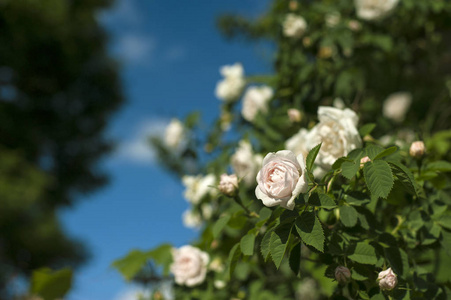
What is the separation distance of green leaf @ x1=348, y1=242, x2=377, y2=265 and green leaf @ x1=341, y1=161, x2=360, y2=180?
149mm

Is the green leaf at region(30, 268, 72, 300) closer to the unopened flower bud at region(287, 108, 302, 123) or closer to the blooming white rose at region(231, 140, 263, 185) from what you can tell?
the blooming white rose at region(231, 140, 263, 185)

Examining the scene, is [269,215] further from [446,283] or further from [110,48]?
[110,48]

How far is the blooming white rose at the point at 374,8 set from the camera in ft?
5.64

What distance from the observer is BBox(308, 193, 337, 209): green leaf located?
0.65 metres

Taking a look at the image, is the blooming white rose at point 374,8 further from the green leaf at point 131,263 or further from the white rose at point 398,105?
the green leaf at point 131,263

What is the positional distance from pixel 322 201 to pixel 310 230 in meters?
0.06

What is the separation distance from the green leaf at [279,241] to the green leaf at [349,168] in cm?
12

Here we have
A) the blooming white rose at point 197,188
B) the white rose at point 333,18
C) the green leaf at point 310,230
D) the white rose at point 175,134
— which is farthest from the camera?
the white rose at point 175,134

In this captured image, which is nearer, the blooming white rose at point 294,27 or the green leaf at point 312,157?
the green leaf at point 312,157

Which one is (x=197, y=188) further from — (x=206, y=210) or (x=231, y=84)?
(x=231, y=84)

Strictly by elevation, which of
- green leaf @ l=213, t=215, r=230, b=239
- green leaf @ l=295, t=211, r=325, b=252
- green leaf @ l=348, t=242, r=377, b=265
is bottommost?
green leaf @ l=348, t=242, r=377, b=265

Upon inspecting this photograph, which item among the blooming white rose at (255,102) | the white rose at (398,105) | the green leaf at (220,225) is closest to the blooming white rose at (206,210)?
the blooming white rose at (255,102)

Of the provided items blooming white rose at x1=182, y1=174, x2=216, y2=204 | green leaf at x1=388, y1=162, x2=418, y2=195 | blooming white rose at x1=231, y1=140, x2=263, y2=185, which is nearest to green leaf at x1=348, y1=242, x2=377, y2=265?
green leaf at x1=388, y1=162, x2=418, y2=195

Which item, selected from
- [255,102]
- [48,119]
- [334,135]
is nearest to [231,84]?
[255,102]
